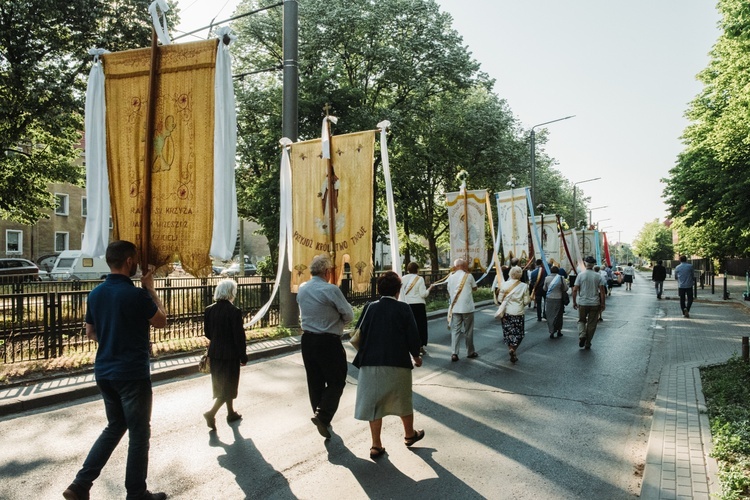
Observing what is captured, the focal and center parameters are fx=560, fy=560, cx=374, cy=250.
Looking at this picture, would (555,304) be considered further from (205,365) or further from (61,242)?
(61,242)

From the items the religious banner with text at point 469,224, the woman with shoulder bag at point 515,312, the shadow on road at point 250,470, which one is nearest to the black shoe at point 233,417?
the shadow on road at point 250,470

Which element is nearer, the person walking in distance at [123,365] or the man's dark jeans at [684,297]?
the person walking in distance at [123,365]

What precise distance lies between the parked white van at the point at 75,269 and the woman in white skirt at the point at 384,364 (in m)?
29.1

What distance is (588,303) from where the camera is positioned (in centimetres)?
1194

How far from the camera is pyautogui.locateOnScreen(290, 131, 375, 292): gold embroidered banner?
8484 millimetres

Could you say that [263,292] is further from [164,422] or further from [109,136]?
[109,136]

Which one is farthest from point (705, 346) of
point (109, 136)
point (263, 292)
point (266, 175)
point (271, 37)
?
point (271, 37)

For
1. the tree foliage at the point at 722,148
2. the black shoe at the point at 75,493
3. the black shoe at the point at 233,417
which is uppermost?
the tree foliage at the point at 722,148

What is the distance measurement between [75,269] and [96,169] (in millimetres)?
30545

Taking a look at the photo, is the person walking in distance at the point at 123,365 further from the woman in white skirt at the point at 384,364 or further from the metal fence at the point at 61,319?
the metal fence at the point at 61,319

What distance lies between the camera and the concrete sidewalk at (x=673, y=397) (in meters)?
4.50

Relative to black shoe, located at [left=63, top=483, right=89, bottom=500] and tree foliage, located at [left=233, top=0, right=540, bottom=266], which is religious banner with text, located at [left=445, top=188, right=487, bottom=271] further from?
black shoe, located at [left=63, top=483, right=89, bottom=500]

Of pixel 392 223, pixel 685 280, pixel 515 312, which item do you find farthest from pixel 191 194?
pixel 685 280

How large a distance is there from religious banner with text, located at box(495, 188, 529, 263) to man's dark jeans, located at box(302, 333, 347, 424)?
12350mm
